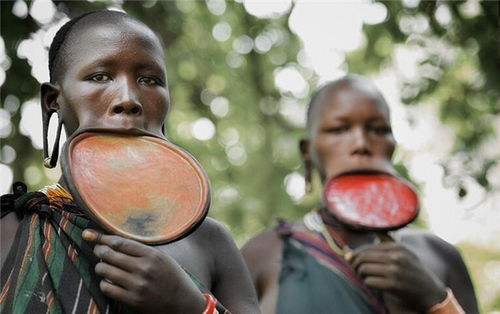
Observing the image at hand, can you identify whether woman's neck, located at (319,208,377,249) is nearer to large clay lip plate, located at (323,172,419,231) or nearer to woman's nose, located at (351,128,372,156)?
large clay lip plate, located at (323,172,419,231)

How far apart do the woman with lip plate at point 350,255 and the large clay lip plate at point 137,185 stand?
1.32m

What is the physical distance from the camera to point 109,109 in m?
2.26

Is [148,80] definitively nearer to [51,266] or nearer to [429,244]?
[51,266]

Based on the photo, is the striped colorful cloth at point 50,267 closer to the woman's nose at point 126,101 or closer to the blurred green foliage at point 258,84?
the woman's nose at point 126,101

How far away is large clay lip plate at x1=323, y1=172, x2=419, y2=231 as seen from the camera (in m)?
3.42

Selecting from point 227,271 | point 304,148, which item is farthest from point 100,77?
point 304,148

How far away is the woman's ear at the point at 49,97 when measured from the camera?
2.46 meters

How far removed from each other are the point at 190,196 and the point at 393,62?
14.8 ft

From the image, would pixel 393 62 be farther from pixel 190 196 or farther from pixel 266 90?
pixel 190 196

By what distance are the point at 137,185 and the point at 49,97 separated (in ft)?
1.57

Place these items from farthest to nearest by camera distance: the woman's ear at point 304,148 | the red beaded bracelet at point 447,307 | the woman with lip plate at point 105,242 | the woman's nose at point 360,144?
the woman's ear at point 304,148 < the woman's nose at point 360,144 < the red beaded bracelet at point 447,307 < the woman with lip plate at point 105,242

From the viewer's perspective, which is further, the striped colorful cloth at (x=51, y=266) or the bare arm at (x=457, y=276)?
the bare arm at (x=457, y=276)

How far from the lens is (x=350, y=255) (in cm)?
343

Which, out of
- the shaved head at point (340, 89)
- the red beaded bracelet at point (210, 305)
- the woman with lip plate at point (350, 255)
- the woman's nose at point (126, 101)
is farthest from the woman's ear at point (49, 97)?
the shaved head at point (340, 89)
